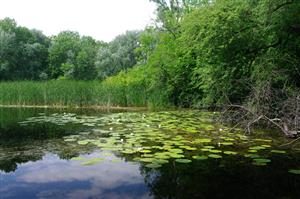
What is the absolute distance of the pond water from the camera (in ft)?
15.3

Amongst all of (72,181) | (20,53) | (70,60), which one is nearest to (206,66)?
(72,181)

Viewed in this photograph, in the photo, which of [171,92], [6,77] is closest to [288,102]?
[171,92]

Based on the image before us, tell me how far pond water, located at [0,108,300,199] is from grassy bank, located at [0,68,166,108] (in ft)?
35.5

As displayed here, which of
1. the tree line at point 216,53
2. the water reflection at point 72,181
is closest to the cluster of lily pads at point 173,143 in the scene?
the water reflection at point 72,181

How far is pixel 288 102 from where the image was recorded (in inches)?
357

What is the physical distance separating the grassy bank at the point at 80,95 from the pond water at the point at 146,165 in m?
10.8

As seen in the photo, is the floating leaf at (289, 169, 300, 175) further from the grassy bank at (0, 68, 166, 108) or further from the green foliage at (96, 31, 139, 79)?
the green foliage at (96, 31, 139, 79)

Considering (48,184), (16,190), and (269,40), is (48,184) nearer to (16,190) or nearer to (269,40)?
(16,190)

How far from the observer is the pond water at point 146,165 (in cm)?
→ 467

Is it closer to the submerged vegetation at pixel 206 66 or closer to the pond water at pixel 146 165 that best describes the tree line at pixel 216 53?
the submerged vegetation at pixel 206 66

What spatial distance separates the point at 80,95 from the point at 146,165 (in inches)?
592

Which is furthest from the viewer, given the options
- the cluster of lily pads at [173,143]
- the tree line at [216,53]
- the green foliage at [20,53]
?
the green foliage at [20,53]

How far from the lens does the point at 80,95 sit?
20.2 metres

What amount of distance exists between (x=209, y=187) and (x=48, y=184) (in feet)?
7.52
